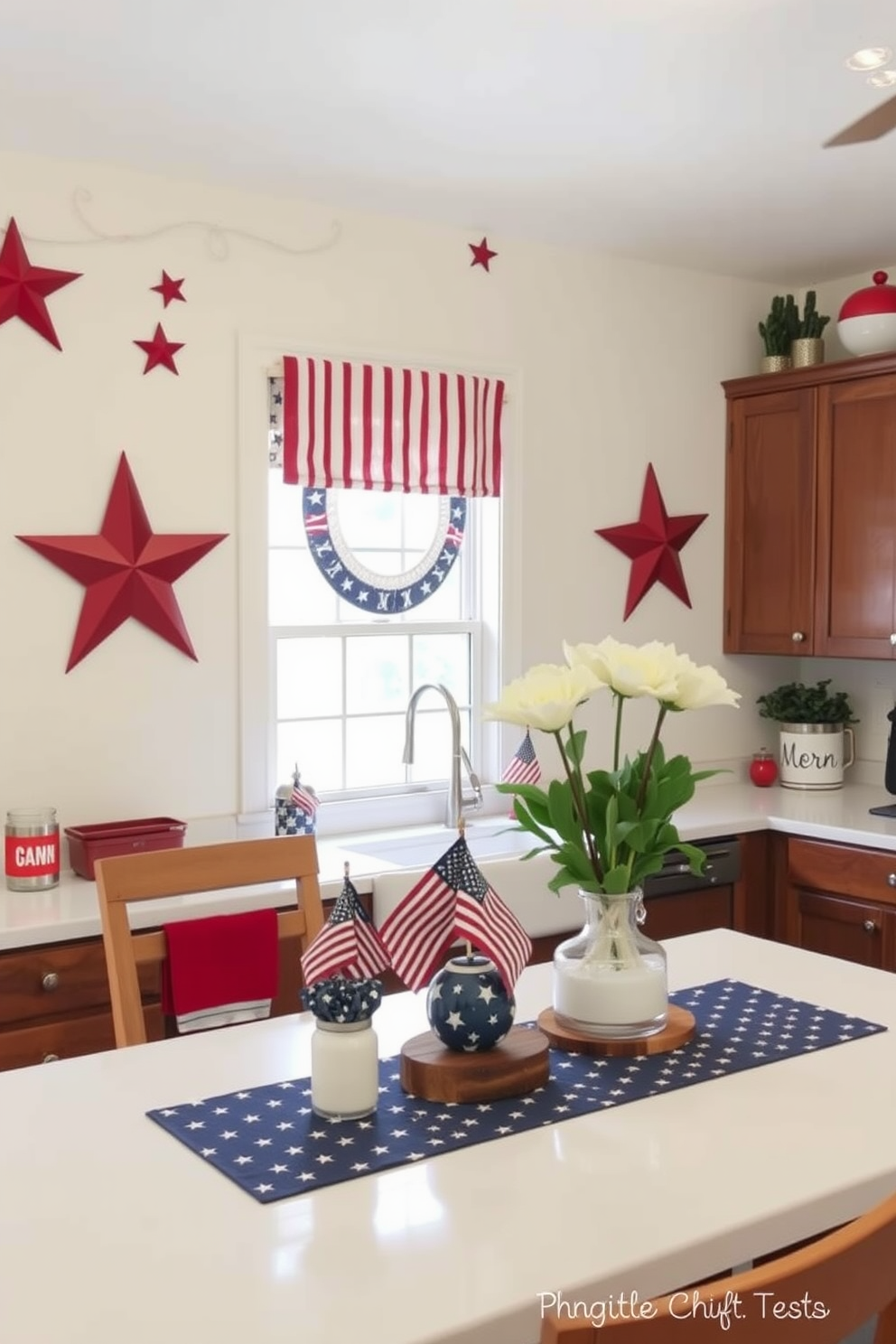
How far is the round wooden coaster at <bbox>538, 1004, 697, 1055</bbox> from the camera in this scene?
1.87m

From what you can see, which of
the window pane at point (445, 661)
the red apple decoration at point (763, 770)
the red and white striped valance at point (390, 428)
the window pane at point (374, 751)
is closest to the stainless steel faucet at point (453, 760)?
the window pane at point (445, 661)

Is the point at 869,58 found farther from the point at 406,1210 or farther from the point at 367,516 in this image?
the point at 406,1210

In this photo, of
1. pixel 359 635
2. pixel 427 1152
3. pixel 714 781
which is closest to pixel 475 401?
pixel 359 635

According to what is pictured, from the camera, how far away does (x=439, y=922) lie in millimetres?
1847

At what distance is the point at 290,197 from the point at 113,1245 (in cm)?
281

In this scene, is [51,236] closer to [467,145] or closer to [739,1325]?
[467,145]

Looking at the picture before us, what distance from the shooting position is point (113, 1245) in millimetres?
1313

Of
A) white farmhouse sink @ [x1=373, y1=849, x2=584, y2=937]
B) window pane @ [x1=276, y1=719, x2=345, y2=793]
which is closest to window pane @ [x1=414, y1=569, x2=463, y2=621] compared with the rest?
window pane @ [x1=276, y1=719, x2=345, y2=793]

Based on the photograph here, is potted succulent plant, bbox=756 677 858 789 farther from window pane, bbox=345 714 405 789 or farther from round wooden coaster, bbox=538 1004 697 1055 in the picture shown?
round wooden coaster, bbox=538 1004 697 1055

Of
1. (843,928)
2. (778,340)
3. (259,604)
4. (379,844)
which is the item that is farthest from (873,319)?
(379,844)

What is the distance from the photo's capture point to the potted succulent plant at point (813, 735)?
14.1ft

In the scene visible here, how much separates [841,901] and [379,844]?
1265 mm

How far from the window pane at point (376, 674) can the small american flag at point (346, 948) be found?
2.01 meters

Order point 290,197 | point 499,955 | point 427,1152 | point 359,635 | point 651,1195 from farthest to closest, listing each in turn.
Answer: point 359,635
point 290,197
point 499,955
point 427,1152
point 651,1195
